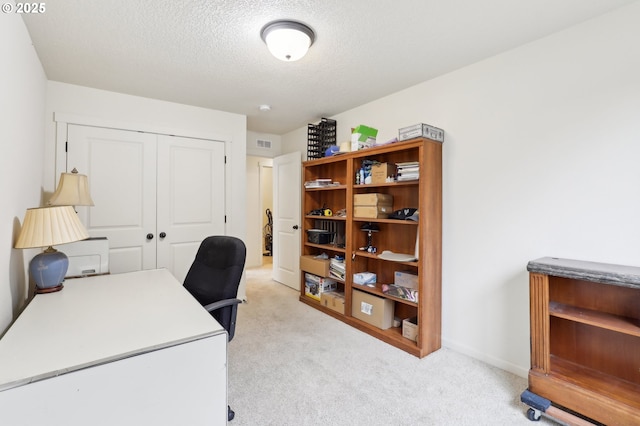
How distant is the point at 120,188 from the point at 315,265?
7.50ft

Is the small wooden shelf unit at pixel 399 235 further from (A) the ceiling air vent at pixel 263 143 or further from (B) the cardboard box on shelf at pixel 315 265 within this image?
(A) the ceiling air vent at pixel 263 143

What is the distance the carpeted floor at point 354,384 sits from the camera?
5.89ft

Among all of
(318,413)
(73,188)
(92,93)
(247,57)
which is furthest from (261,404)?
(92,93)

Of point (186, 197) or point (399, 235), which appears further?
point (186, 197)

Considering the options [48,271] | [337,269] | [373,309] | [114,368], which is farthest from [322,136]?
[114,368]

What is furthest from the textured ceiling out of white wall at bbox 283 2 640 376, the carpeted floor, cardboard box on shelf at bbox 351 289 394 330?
the carpeted floor

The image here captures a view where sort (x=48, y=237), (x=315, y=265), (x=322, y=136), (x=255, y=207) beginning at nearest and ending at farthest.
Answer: (x=48, y=237) → (x=315, y=265) → (x=322, y=136) → (x=255, y=207)

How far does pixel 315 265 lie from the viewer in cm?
369

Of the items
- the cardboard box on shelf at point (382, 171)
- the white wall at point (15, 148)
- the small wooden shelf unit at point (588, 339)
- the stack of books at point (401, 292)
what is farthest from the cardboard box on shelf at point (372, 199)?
the white wall at point (15, 148)

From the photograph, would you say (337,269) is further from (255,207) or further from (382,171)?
(255,207)

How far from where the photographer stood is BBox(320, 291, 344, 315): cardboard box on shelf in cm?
335

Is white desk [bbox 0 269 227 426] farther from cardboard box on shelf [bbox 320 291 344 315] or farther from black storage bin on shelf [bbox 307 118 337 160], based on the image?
black storage bin on shelf [bbox 307 118 337 160]

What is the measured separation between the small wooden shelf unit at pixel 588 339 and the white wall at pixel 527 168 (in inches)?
8.2

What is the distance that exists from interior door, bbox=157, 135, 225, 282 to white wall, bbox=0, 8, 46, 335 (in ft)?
3.77
